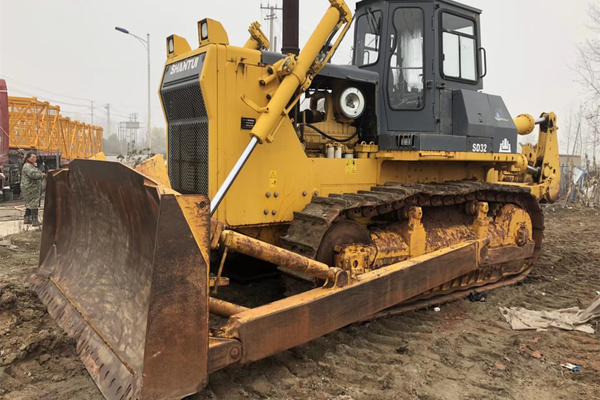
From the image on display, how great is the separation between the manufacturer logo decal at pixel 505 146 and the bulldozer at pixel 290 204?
0.19 feet

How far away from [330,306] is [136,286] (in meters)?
1.47

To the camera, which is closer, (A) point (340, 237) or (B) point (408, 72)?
(A) point (340, 237)

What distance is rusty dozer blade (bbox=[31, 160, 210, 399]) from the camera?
257 centimetres

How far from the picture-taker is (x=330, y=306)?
3.62 m

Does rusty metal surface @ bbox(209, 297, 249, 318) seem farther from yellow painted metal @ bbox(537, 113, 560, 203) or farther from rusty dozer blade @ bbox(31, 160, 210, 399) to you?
yellow painted metal @ bbox(537, 113, 560, 203)

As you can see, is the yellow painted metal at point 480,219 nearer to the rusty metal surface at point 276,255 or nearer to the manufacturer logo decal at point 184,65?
the rusty metal surface at point 276,255

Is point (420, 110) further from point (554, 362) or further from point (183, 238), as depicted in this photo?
point (183, 238)

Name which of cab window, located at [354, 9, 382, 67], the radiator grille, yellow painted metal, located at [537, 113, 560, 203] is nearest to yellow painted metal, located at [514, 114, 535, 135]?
yellow painted metal, located at [537, 113, 560, 203]

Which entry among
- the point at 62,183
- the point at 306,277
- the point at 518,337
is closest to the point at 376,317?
the point at 306,277

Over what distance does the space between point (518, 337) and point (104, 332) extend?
3777mm

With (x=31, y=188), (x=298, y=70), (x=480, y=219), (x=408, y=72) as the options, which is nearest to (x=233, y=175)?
(x=298, y=70)

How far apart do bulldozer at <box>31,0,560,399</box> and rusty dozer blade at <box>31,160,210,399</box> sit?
12mm

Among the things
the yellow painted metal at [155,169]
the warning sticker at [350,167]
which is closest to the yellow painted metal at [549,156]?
the warning sticker at [350,167]

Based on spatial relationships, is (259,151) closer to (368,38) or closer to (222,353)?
(222,353)
